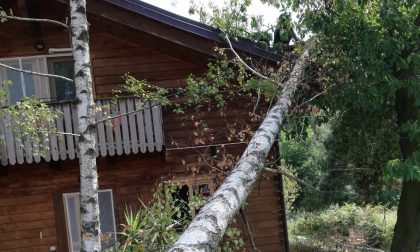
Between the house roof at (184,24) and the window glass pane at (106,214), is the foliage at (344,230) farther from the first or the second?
the house roof at (184,24)

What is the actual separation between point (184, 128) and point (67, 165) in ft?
8.17

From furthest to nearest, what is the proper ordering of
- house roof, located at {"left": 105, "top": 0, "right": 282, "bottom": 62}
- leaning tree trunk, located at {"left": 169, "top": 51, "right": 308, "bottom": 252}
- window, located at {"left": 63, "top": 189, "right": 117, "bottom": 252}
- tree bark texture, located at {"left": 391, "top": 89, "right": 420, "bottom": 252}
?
1. window, located at {"left": 63, "top": 189, "right": 117, "bottom": 252}
2. tree bark texture, located at {"left": 391, "top": 89, "right": 420, "bottom": 252}
3. house roof, located at {"left": 105, "top": 0, "right": 282, "bottom": 62}
4. leaning tree trunk, located at {"left": 169, "top": 51, "right": 308, "bottom": 252}

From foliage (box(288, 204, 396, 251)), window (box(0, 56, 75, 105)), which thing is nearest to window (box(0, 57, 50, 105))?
window (box(0, 56, 75, 105))

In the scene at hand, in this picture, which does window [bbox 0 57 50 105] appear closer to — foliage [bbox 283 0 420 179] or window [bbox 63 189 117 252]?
window [bbox 63 189 117 252]

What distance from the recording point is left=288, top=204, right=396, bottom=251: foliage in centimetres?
1205

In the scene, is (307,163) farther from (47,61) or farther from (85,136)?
(85,136)

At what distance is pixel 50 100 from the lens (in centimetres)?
880

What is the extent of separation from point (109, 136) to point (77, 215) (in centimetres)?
190

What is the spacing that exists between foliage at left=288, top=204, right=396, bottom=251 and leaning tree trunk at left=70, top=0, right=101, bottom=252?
8.48 m

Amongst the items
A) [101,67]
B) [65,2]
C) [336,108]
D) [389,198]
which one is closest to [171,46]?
[101,67]

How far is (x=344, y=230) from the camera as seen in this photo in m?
14.8

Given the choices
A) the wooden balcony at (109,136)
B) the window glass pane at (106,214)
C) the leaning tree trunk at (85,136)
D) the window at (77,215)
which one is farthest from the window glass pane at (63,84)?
the leaning tree trunk at (85,136)

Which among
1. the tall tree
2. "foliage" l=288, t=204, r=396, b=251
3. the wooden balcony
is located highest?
the tall tree

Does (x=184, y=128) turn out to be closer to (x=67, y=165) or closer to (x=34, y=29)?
(x=67, y=165)
